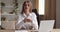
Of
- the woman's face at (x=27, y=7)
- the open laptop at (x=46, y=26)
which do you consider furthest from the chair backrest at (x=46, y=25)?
the woman's face at (x=27, y=7)

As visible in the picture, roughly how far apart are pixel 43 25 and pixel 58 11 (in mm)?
167

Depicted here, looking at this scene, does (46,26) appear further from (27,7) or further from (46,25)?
(27,7)

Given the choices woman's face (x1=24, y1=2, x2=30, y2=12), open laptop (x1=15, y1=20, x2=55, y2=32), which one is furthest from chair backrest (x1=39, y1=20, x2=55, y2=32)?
woman's face (x1=24, y1=2, x2=30, y2=12)

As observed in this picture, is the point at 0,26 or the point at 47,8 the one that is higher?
the point at 47,8

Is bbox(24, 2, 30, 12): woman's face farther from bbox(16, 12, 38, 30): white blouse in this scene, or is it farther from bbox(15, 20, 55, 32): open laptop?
bbox(15, 20, 55, 32): open laptop

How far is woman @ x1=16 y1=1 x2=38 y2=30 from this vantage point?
90 cm

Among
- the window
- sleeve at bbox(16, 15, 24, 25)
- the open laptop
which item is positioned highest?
the window

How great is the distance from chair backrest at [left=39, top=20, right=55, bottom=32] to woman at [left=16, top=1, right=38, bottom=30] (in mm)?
46

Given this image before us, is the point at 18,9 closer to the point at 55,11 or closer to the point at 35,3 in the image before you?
the point at 35,3

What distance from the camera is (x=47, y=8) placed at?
90 centimetres

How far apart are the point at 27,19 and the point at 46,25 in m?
0.16

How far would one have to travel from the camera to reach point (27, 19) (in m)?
0.91

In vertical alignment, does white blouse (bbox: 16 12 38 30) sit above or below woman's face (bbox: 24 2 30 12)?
below

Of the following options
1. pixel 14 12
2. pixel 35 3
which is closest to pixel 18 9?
pixel 14 12
